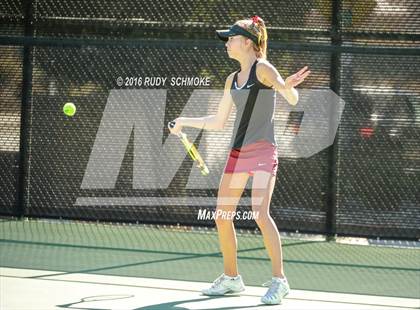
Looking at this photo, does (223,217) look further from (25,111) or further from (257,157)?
(25,111)

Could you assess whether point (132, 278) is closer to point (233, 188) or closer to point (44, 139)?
point (233, 188)

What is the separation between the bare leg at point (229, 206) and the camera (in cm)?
611

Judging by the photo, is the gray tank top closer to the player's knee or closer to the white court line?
the player's knee

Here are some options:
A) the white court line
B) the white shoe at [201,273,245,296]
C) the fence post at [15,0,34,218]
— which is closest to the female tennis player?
the white shoe at [201,273,245,296]

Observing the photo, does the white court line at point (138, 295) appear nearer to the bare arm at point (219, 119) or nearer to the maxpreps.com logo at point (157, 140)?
the bare arm at point (219, 119)

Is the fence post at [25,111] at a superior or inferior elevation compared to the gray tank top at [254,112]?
superior

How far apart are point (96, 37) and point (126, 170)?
1.43 meters

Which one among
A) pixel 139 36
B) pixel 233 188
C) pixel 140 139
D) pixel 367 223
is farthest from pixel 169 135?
pixel 233 188

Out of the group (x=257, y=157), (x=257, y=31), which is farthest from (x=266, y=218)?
(x=257, y=31)

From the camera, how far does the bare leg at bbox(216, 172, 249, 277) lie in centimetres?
611

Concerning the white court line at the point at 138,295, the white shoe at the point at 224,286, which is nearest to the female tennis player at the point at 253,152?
the white shoe at the point at 224,286

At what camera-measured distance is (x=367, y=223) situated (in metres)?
8.64

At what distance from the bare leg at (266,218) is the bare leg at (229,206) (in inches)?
5.7

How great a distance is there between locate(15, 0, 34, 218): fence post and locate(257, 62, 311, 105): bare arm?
4.16 m
